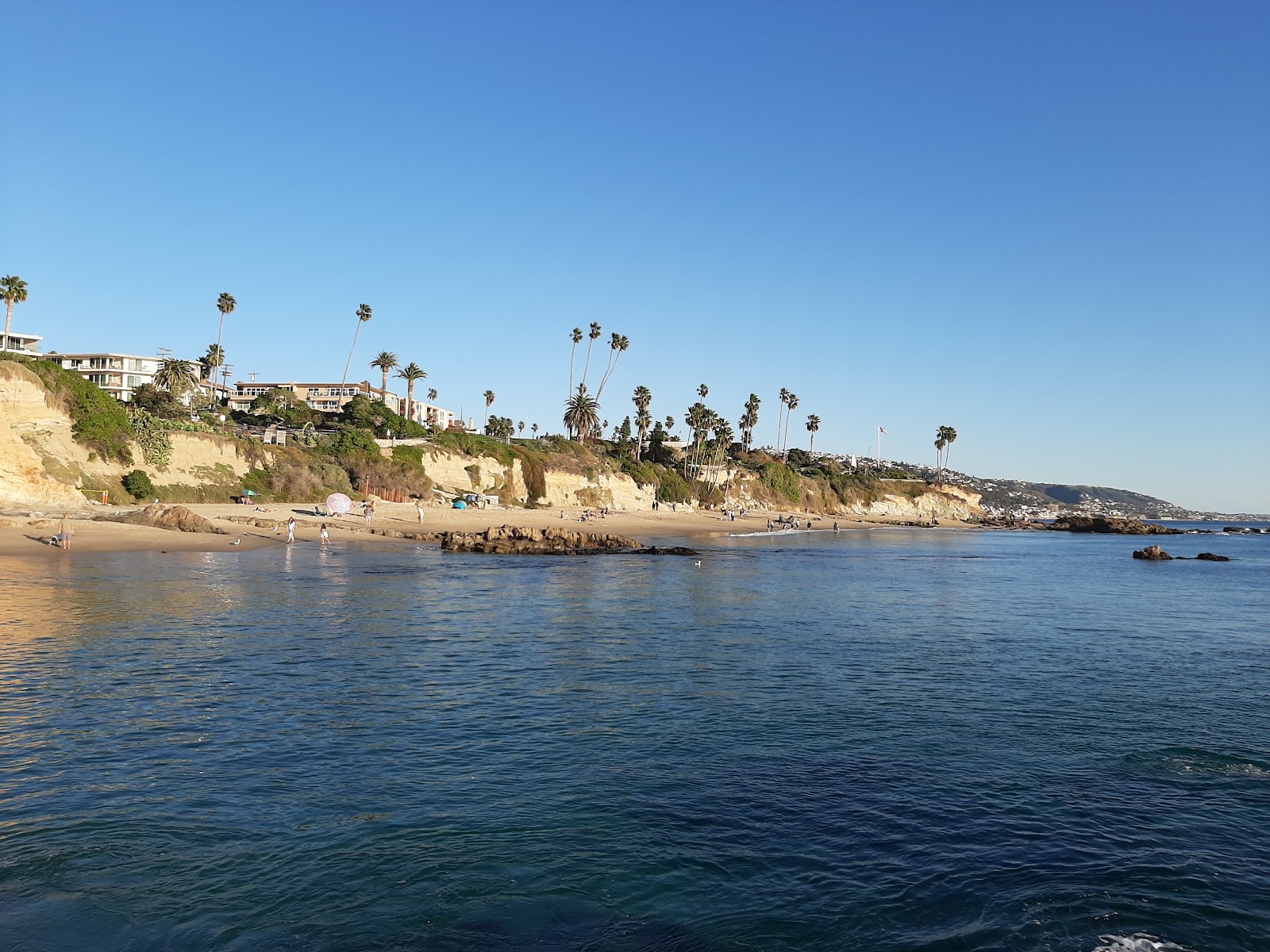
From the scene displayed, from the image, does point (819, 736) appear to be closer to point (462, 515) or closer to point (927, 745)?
point (927, 745)

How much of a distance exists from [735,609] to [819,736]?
57.0 feet

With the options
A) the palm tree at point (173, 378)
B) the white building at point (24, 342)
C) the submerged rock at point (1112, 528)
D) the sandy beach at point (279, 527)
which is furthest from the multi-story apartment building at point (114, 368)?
the submerged rock at point (1112, 528)

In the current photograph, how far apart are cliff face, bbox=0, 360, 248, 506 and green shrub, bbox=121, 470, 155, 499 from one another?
735 millimetres

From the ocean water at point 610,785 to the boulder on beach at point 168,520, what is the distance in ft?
76.5

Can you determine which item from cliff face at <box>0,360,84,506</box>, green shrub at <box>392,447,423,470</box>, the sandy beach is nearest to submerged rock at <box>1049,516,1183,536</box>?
the sandy beach

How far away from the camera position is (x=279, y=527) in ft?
179

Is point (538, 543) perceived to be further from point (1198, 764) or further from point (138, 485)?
point (1198, 764)

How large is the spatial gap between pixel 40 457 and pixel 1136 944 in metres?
62.9

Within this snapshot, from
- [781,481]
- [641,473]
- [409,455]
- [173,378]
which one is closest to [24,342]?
[173,378]

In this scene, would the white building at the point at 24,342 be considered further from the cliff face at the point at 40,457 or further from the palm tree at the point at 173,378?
the cliff face at the point at 40,457

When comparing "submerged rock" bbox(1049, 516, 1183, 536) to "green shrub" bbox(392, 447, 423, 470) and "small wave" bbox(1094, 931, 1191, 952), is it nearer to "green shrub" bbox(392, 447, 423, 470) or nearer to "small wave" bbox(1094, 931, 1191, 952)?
"green shrub" bbox(392, 447, 423, 470)

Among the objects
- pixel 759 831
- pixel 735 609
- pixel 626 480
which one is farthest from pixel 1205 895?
pixel 626 480

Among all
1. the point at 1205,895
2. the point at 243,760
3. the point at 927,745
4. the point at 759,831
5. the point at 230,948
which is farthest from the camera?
the point at 927,745

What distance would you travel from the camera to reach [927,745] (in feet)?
45.9
